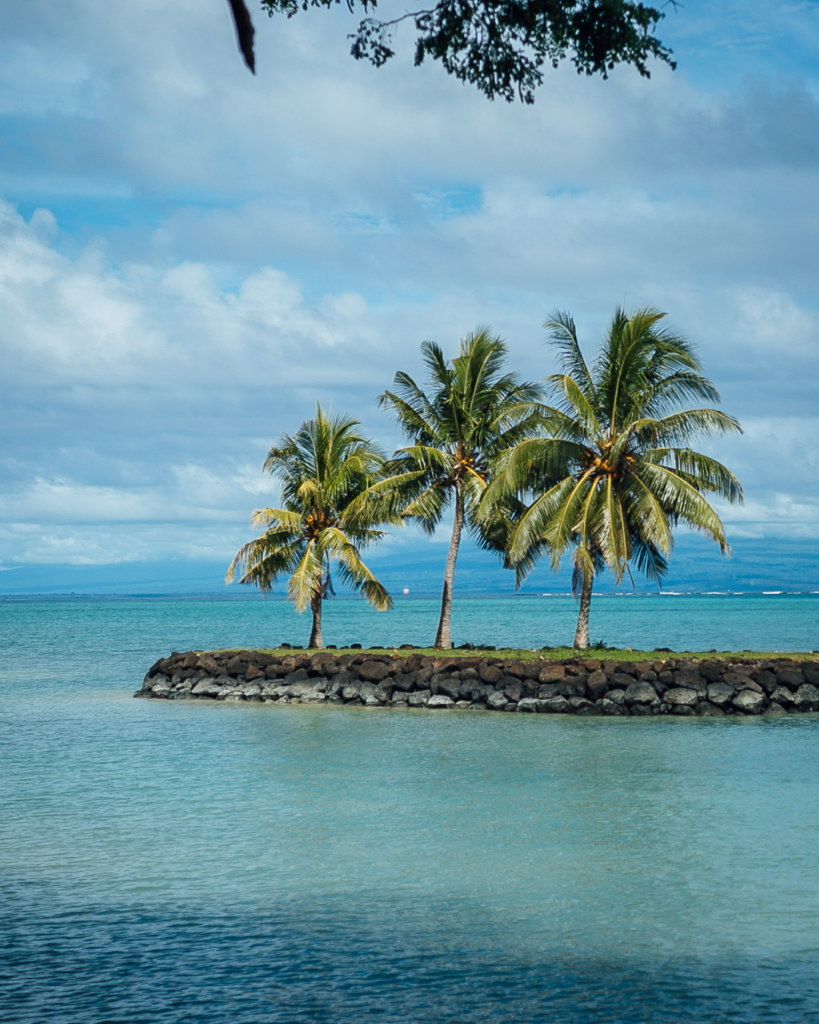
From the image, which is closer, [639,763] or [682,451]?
[639,763]

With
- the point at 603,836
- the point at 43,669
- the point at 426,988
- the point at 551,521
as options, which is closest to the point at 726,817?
the point at 603,836

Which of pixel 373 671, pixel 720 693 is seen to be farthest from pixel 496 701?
pixel 720 693

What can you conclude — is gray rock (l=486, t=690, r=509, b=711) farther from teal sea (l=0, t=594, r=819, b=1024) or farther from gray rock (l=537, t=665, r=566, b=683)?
teal sea (l=0, t=594, r=819, b=1024)

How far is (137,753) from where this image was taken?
2052cm

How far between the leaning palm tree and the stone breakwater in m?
3.41

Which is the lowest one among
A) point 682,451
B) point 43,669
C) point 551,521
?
point 43,669

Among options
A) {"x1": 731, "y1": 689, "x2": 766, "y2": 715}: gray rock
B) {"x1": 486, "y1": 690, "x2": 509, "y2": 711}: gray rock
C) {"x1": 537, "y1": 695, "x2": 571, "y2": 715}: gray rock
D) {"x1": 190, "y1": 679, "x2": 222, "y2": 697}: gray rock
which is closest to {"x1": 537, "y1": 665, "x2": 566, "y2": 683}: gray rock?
{"x1": 537, "y1": 695, "x2": 571, "y2": 715}: gray rock

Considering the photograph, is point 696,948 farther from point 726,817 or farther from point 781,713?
point 781,713

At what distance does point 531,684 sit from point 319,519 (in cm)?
1009

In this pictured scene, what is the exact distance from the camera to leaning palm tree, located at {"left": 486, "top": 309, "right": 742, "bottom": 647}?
28.3m

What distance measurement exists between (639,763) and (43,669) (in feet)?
102

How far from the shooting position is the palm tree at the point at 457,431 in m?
31.0

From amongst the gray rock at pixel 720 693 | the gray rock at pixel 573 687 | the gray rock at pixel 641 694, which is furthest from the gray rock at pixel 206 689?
the gray rock at pixel 720 693

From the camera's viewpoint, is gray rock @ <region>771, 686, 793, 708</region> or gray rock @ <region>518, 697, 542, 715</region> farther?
gray rock @ <region>518, 697, 542, 715</region>
